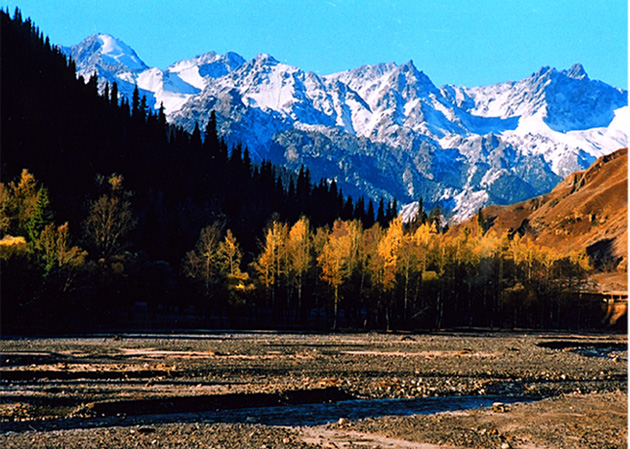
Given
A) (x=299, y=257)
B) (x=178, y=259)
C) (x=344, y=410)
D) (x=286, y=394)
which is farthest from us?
(x=178, y=259)

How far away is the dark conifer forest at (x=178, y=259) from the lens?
2785 inches

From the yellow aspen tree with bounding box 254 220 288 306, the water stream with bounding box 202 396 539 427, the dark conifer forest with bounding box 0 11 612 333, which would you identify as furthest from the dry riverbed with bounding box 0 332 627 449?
the yellow aspen tree with bounding box 254 220 288 306

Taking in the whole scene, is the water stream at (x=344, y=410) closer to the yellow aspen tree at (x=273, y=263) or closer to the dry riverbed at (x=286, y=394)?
the dry riverbed at (x=286, y=394)

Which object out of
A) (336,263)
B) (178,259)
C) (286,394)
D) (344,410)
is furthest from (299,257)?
(344,410)

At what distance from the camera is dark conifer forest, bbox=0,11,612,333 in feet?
232

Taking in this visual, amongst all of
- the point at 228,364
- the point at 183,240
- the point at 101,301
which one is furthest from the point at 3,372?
the point at 183,240

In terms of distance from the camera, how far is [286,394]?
31.0 meters

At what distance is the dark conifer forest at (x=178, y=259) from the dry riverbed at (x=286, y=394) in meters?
18.8

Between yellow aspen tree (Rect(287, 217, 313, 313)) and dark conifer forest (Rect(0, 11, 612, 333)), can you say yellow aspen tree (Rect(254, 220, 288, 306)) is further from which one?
yellow aspen tree (Rect(287, 217, 313, 313))

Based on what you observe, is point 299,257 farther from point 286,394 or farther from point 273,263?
point 286,394

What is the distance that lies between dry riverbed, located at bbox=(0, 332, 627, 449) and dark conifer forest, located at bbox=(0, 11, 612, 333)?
61.8 feet

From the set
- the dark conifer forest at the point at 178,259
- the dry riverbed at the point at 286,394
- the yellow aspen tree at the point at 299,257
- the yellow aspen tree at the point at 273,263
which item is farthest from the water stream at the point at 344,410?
the yellow aspen tree at the point at 273,263

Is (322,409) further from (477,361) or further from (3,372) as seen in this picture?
(477,361)

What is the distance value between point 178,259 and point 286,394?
75872mm
